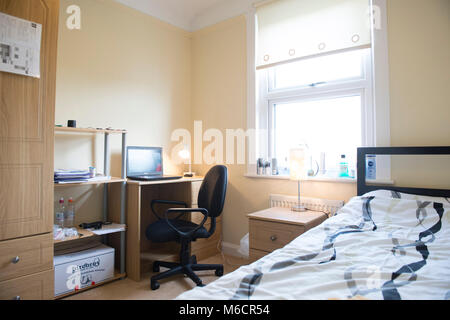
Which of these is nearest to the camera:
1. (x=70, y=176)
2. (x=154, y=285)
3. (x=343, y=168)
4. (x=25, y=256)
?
(x=25, y=256)

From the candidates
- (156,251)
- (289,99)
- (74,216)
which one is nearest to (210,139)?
(289,99)

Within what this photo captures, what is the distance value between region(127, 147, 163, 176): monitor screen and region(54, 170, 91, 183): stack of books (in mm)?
506

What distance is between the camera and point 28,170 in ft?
5.47

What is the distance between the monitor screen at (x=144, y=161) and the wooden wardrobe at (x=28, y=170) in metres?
0.87

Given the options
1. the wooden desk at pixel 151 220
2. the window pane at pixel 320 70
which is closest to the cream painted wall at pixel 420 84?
the window pane at pixel 320 70

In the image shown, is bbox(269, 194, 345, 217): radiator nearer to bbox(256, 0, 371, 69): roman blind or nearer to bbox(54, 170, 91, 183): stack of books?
bbox(256, 0, 371, 69): roman blind

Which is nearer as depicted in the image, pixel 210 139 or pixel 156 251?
pixel 156 251

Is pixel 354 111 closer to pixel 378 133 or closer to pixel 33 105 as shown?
pixel 378 133

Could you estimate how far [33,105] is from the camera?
5.53 ft

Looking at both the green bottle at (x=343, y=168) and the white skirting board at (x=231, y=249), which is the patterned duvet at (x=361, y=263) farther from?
the white skirting board at (x=231, y=249)

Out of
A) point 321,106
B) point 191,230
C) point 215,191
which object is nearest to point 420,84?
point 321,106

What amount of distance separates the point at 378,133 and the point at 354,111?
0.34 metres

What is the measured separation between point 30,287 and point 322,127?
8.39 feet

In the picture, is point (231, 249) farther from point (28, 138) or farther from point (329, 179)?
point (28, 138)
